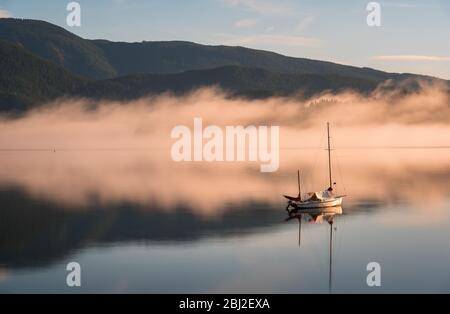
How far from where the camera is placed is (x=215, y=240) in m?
48.9

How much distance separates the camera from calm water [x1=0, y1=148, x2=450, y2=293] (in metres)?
37.4

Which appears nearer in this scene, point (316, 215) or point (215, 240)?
point (215, 240)

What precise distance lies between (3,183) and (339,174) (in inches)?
1935

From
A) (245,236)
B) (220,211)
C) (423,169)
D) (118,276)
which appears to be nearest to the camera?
(118,276)

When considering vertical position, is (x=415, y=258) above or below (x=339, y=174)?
below

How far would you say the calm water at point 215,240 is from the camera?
123 ft

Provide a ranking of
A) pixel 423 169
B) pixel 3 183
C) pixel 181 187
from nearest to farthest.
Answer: pixel 181 187
pixel 3 183
pixel 423 169

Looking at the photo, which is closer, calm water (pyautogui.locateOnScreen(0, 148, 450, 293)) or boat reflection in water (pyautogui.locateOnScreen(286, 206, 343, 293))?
calm water (pyautogui.locateOnScreen(0, 148, 450, 293))

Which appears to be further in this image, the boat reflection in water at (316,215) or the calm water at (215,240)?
the boat reflection in water at (316,215)

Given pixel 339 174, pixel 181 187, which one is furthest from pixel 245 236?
pixel 339 174

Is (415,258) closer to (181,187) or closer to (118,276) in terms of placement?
(118,276)

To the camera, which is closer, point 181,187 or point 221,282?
point 221,282

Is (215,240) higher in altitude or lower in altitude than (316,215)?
lower

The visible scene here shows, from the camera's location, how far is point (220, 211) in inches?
2544
